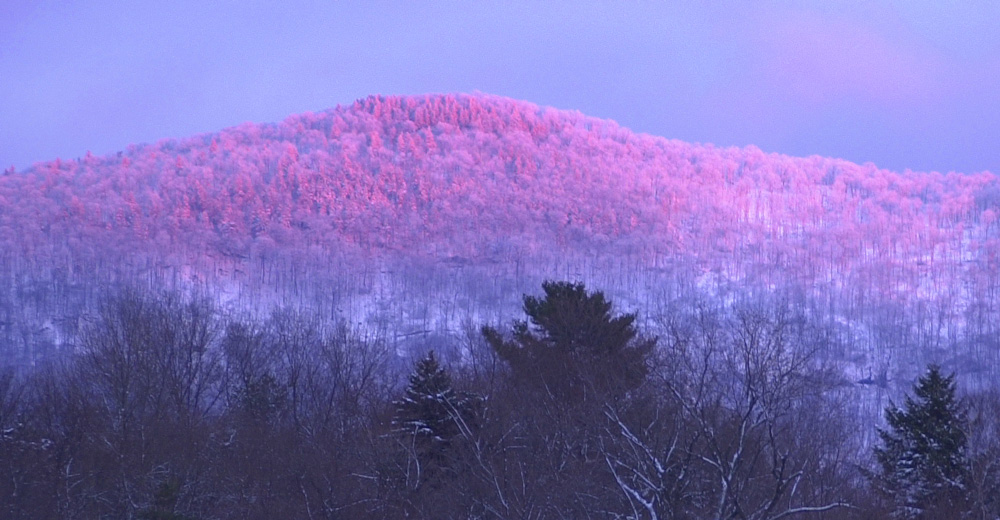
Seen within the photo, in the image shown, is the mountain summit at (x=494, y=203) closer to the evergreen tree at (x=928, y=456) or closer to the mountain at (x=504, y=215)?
the mountain at (x=504, y=215)

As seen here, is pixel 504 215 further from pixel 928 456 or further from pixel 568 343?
pixel 928 456

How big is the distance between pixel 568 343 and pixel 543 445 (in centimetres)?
642

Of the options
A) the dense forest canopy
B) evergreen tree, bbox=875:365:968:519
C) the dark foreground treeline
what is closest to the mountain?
the dense forest canopy

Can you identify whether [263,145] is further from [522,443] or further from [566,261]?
[522,443]

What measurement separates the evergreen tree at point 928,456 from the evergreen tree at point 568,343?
5.34 metres

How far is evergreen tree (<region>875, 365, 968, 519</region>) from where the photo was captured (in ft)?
56.3

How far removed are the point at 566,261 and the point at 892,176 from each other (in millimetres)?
46803

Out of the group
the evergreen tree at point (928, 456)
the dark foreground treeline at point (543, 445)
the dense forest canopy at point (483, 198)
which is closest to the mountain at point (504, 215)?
the dense forest canopy at point (483, 198)

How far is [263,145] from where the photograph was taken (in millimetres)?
107062

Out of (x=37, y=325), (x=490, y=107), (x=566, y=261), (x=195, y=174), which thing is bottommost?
(x=37, y=325)

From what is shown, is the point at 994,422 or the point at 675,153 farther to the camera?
the point at 675,153

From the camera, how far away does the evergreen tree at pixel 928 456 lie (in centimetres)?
1717

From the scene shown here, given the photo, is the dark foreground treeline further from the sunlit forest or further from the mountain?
the mountain

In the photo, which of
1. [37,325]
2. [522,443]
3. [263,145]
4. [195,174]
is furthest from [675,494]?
[263,145]
